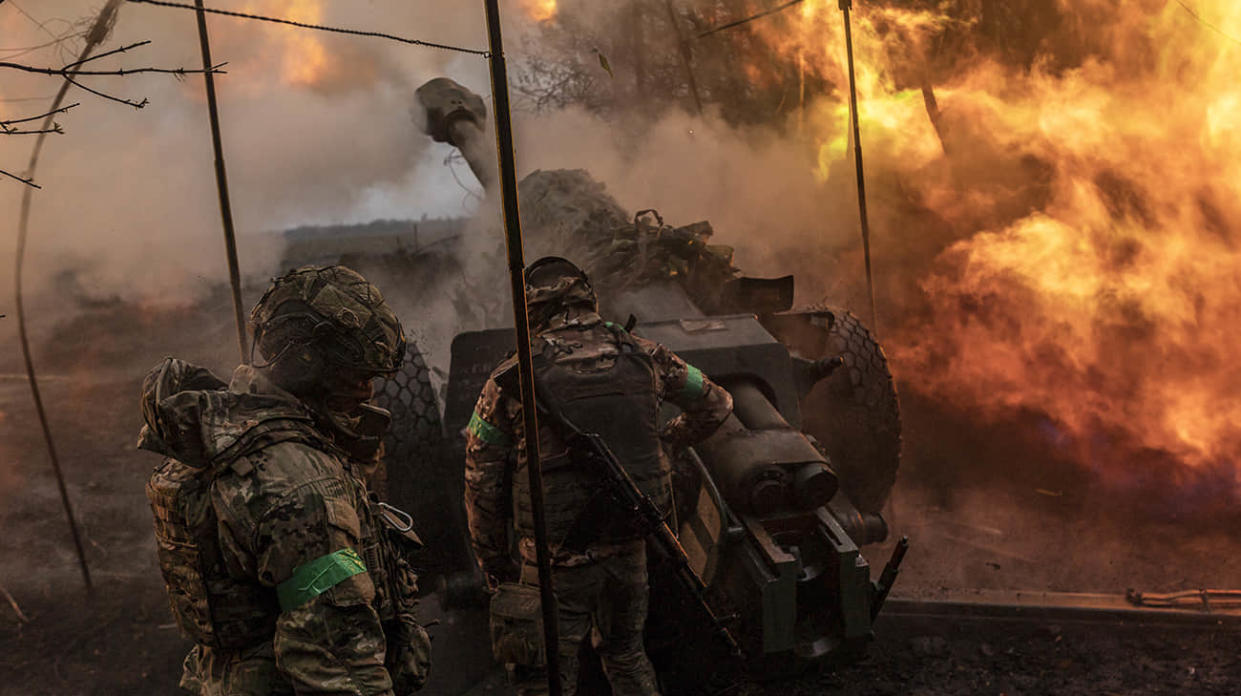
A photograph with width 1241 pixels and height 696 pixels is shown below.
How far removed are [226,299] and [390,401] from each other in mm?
10207

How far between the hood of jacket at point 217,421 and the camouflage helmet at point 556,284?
2.07 m

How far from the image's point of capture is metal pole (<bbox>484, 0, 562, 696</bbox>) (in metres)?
2.13

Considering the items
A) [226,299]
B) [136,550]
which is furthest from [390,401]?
[226,299]

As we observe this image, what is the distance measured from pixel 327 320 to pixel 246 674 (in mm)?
830

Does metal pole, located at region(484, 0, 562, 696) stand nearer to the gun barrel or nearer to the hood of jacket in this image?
the hood of jacket

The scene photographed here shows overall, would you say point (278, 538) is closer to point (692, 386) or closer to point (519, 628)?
point (519, 628)

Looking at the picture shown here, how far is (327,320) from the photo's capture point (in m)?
2.27

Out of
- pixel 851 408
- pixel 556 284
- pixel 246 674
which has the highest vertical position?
pixel 556 284

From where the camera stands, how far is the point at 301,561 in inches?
77.7

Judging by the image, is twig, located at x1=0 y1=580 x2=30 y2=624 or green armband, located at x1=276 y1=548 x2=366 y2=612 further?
twig, located at x1=0 y1=580 x2=30 y2=624

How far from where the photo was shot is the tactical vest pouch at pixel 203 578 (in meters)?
2.10

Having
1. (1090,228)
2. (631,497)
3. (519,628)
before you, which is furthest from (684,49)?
(519,628)

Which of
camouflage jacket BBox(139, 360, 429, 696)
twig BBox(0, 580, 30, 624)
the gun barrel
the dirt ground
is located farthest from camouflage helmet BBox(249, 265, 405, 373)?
twig BBox(0, 580, 30, 624)

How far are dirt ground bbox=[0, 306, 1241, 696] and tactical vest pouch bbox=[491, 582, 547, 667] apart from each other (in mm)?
978
